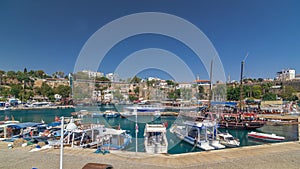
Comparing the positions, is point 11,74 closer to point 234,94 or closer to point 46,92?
point 46,92

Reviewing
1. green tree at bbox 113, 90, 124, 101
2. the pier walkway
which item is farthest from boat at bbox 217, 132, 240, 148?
green tree at bbox 113, 90, 124, 101

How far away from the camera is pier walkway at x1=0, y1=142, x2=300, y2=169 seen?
258 inches

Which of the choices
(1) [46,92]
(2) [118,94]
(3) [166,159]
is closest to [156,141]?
(3) [166,159]

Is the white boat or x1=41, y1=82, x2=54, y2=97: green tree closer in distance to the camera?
the white boat

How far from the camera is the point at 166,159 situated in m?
7.32

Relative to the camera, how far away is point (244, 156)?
298 inches

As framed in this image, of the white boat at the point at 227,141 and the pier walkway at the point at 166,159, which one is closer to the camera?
the pier walkway at the point at 166,159

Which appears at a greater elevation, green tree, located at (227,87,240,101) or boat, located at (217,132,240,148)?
green tree, located at (227,87,240,101)

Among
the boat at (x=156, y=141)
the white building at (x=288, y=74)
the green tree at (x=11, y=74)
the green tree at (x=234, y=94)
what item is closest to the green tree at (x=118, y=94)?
the green tree at (x=234, y=94)

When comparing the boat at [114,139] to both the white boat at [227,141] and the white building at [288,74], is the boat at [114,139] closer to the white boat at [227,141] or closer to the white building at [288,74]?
the white boat at [227,141]

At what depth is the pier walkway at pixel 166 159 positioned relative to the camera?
21.5 feet

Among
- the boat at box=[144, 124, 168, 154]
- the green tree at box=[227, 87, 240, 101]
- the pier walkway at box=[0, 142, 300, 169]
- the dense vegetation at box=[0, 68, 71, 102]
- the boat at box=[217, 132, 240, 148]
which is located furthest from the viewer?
the dense vegetation at box=[0, 68, 71, 102]

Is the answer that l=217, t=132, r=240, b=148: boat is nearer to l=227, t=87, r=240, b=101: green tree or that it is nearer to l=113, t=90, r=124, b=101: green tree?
l=227, t=87, r=240, b=101: green tree

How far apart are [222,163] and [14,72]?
115675 millimetres
